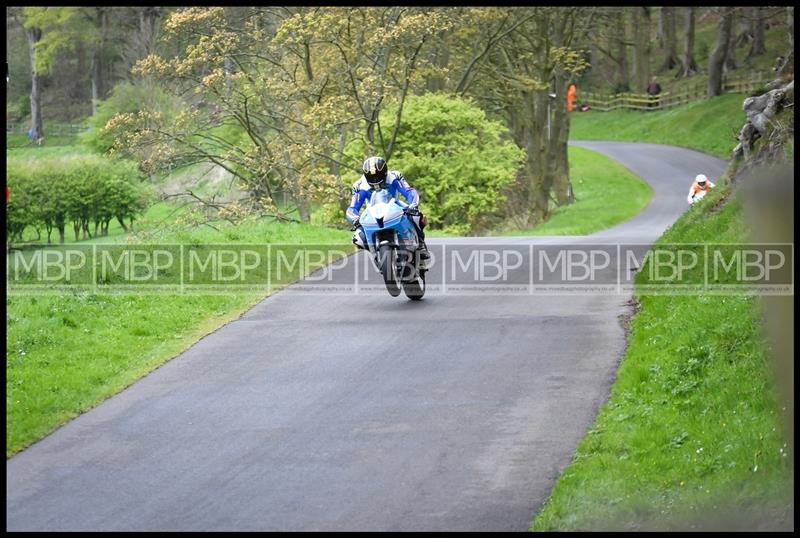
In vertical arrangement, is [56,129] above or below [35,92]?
below

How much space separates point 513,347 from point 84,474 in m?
5.91

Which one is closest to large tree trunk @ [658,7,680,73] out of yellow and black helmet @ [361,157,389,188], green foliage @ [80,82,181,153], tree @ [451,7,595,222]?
tree @ [451,7,595,222]

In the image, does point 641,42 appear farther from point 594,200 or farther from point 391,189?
point 391,189

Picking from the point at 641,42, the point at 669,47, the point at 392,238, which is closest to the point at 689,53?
the point at 641,42

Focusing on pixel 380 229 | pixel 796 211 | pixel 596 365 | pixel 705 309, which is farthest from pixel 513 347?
pixel 796 211

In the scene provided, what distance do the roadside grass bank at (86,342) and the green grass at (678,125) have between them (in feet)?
137

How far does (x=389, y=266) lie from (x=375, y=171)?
1313mm

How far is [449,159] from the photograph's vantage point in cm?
3797

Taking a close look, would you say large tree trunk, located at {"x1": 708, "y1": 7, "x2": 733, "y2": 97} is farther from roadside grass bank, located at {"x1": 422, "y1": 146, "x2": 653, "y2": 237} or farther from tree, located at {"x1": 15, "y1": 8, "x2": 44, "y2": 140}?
tree, located at {"x1": 15, "y1": 8, "x2": 44, "y2": 140}

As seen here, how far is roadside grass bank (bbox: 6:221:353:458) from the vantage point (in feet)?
38.9

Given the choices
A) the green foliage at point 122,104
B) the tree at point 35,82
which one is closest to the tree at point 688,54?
the green foliage at point 122,104

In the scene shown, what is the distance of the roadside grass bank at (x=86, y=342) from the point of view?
11.9 meters

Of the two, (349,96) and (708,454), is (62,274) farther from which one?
(349,96)

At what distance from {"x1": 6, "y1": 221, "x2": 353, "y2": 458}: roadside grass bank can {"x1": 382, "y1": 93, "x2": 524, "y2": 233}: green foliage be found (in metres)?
18.1
